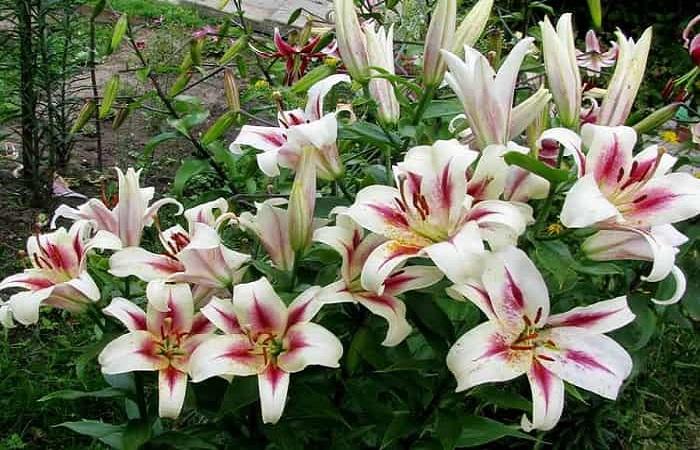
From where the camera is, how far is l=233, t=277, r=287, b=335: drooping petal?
1005 mm

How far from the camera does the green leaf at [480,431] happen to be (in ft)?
3.87

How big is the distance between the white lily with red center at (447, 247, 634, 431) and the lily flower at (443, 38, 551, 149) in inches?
6.2

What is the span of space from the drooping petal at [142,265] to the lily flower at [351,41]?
33 centimetres

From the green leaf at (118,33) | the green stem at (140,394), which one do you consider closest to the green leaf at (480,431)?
the green stem at (140,394)

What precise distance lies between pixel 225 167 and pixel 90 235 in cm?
Answer: 56

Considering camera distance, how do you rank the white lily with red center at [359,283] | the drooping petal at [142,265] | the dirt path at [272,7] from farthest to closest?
1. the dirt path at [272,7]
2. the drooping petal at [142,265]
3. the white lily with red center at [359,283]

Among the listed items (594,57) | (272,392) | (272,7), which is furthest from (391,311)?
(272,7)

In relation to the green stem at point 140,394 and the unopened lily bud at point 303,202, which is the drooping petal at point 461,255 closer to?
the unopened lily bud at point 303,202

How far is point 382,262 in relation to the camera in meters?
0.93

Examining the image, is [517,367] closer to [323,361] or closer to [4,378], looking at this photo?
[323,361]

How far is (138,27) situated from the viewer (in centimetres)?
509

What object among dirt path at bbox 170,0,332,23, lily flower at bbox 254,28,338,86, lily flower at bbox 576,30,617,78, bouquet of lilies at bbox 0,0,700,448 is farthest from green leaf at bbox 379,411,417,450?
dirt path at bbox 170,0,332,23

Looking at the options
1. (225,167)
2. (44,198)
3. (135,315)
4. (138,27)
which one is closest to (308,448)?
(135,315)

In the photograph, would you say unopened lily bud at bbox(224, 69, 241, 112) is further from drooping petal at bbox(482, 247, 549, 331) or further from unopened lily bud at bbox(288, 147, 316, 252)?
drooping petal at bbox(482, 247, 549, 331)
